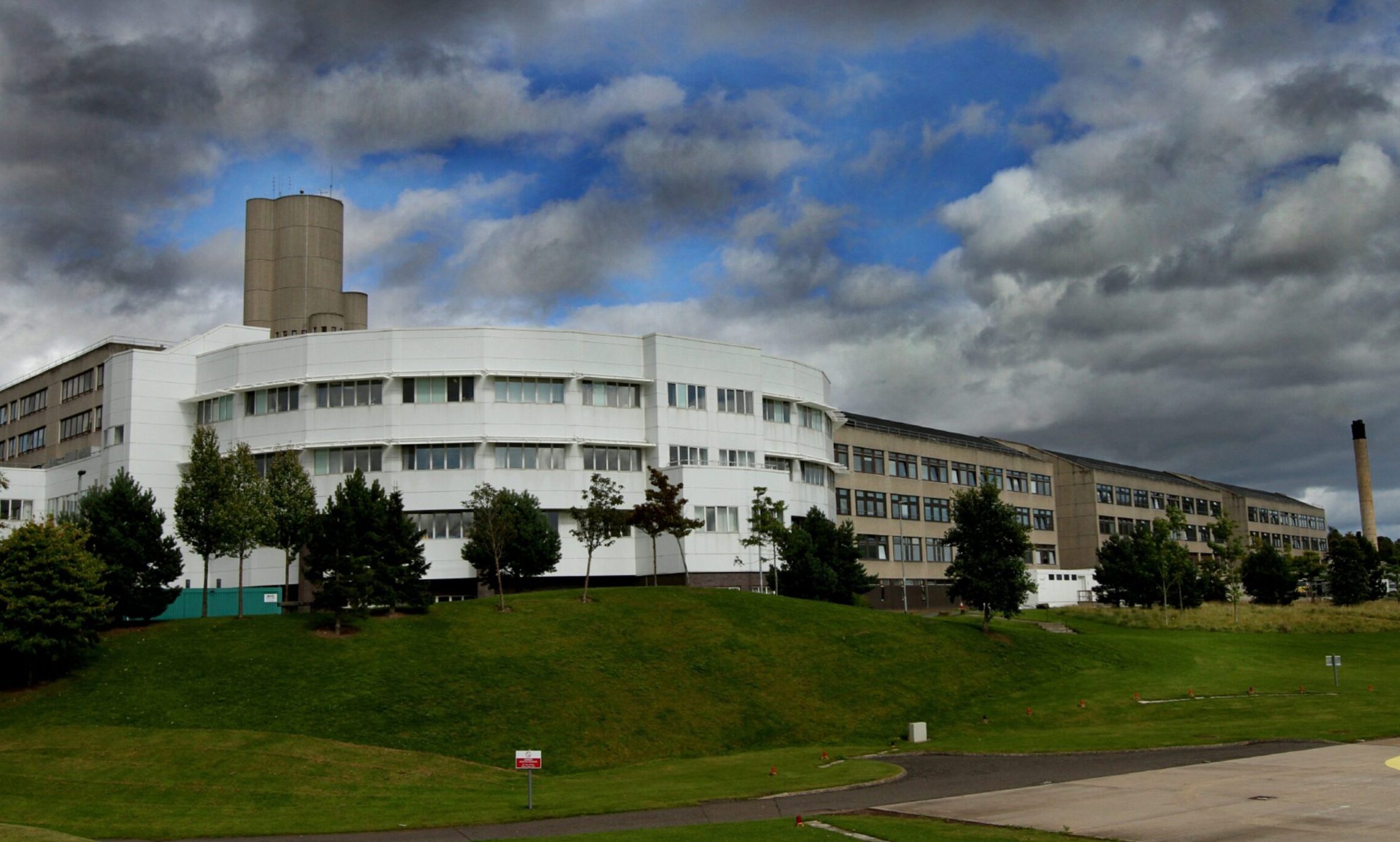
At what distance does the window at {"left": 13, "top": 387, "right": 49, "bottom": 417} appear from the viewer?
10344 centimetres

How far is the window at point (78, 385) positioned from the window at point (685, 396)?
154 feet

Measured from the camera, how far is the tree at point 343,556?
5381cm

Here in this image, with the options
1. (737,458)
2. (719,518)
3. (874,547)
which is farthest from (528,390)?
(874,547)

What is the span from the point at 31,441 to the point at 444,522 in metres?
51.4

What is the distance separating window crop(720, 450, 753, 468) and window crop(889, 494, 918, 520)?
29.6 m

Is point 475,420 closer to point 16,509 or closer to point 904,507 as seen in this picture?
point 16,509

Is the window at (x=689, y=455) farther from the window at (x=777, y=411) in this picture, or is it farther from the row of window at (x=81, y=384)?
the row of window at (x=81, y=384)

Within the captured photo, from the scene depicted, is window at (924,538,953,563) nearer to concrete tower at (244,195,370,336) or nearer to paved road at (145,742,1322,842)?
concrete tower at (244,195,370,336)

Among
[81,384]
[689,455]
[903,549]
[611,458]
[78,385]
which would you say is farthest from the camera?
[903,549]

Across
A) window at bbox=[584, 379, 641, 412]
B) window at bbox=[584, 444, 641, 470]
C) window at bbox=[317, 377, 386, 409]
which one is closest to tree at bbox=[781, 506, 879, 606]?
window at bbox=[584, 444, 641, 470]

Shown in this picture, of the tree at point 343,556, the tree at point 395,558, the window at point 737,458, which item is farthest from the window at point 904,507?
the tree at point 343,556

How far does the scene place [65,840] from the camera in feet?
87.5

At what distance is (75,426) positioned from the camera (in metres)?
97.3

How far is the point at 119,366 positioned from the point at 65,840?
6734 centimetres
